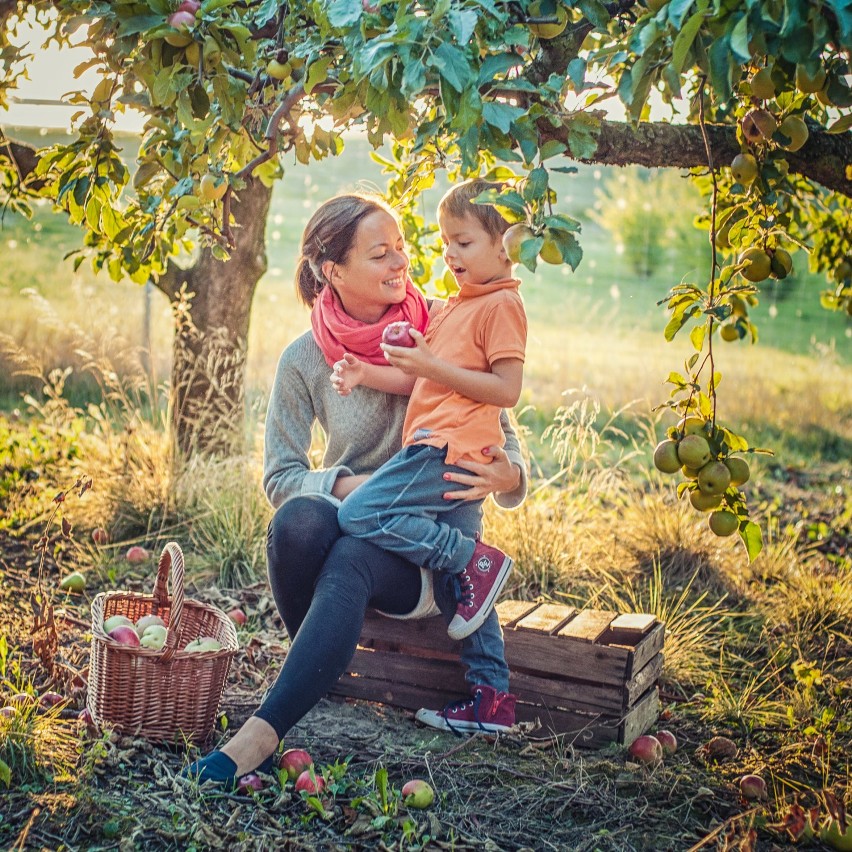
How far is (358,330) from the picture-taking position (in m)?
2.66

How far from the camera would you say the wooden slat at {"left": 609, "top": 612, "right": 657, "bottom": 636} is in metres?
2.74

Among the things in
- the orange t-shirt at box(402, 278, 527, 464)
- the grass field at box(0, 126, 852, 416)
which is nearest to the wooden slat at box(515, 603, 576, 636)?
the orange t-shirt at box(402, 278, 527, 464)

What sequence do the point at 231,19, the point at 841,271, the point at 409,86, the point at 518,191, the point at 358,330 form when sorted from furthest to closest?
1. the point at 841,271
2. the point at 358,330
3. the point at 231,19
4. the point at 518,191
5. the point at 409,86

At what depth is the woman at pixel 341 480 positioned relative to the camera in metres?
2.34

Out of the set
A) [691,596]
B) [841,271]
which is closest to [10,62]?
[841,271]

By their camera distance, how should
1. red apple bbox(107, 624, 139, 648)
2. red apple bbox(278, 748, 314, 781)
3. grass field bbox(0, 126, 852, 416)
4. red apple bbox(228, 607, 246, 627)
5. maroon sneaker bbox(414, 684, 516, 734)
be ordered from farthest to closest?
grass field bbox(0, 126, 852, 416), red apple bbox(228, 607, 246, 627), maroon sneaker bbox(414, 684, 516, 734), red apple bbox(107, 624, 139, 648), red apple bbox(278, 748, 314, 781)

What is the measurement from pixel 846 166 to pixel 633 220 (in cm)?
1566

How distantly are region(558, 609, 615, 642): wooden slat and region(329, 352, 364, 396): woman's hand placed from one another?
0.88 m

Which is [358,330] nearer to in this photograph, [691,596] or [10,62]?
[10,62]

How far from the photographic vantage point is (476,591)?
256 cm

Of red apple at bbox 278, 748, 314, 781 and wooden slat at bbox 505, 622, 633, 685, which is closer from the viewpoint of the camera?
red apple at bbox 278, 748, 314, 781

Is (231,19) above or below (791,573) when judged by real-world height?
above

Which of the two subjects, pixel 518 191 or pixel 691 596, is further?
pixel 691 596

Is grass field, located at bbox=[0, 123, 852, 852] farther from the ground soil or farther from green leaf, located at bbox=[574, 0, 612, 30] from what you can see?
green leaf, located at bbox=[574, 0, 612, 30]
